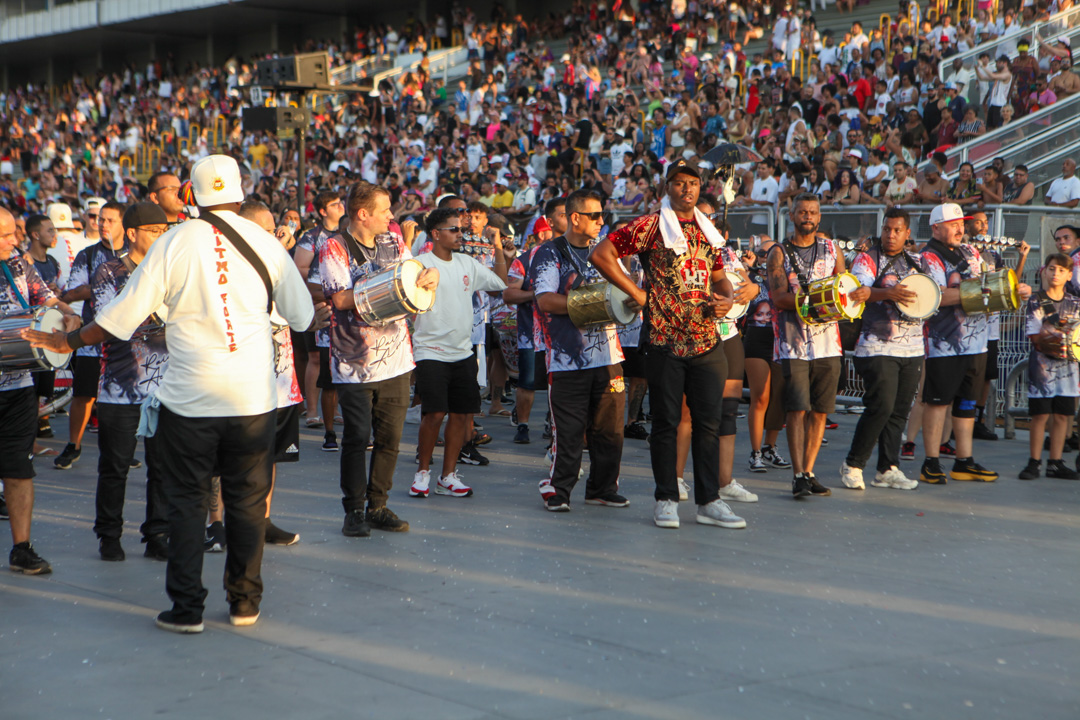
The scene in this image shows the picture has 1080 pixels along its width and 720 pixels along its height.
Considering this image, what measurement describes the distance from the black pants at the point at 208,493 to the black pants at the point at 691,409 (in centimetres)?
243

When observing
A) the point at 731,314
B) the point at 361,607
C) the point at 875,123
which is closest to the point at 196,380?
the point at 361,607

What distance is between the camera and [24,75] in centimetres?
4784

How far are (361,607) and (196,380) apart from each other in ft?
3.85

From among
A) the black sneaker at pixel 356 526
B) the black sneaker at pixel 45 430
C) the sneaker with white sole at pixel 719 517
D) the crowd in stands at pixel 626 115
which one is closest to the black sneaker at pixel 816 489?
the sneaker with white sole at pixel 719 517

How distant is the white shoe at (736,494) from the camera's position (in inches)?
282

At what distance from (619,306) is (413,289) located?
49.6 inches

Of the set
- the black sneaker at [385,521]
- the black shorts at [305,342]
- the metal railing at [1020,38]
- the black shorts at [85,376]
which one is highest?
the metal railing at [1020,38]

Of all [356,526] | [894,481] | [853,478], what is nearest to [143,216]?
[356,526]

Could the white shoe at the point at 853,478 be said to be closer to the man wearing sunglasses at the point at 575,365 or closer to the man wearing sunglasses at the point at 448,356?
the man wearing sunglasses at the point at 575,365

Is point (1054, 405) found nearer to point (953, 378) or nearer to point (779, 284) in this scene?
point (953, 378)

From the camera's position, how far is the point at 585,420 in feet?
23.0

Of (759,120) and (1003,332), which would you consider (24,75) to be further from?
(1003,332)

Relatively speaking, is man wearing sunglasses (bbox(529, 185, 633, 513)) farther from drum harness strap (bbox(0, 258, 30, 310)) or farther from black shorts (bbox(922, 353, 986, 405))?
drum harness strap (bbox(0, 258, 30, 310))

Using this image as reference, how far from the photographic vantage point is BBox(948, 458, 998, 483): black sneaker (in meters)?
8.05
